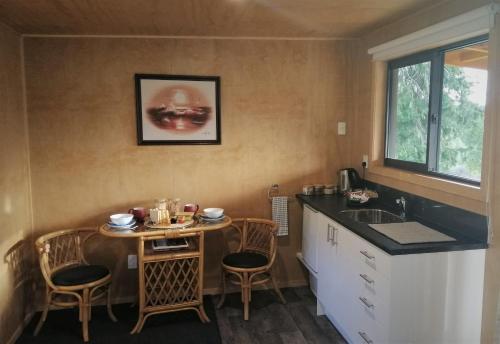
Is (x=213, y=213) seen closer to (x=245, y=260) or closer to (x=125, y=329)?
(x=245, y=260)

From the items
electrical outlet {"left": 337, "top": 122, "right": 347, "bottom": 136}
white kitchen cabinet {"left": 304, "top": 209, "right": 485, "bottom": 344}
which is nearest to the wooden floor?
white kitchen cabinet {"left": 304, "top": 209, "right": 485, "bottom": 344}

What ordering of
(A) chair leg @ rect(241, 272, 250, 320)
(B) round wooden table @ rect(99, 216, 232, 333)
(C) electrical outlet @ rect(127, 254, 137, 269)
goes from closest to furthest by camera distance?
1. (B) round wooden table @ rect(99, 216, 232, 333)
2. (A) chair leg @ rect(241, 272, 250, 320)
3. (C) electrical outlet @ rect(127, 254, 137, 269)

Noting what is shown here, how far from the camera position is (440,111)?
2.60m

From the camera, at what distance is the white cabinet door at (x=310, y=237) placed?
3.13m

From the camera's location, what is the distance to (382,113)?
320 centimetres

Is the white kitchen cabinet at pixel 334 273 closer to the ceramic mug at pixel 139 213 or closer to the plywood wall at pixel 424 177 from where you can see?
the plywood wall at pixel 424 177

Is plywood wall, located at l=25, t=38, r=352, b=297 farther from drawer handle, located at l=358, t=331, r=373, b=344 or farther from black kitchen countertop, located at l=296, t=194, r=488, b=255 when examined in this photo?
drawer handle, located at l=358, t=331, r=373, b=344

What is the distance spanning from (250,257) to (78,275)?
50.6 inches

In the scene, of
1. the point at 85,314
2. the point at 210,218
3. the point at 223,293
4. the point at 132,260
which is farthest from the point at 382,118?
the point at 85,314

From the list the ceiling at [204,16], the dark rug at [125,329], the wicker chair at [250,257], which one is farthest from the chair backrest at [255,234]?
the ceiling at [204,16]

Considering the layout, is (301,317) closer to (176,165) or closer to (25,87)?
(176,165)

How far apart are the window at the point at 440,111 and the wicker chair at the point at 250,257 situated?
1.16 meters

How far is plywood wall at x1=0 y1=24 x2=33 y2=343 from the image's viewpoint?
107 inches

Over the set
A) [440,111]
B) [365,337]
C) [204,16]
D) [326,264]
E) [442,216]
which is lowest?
[365,337]
